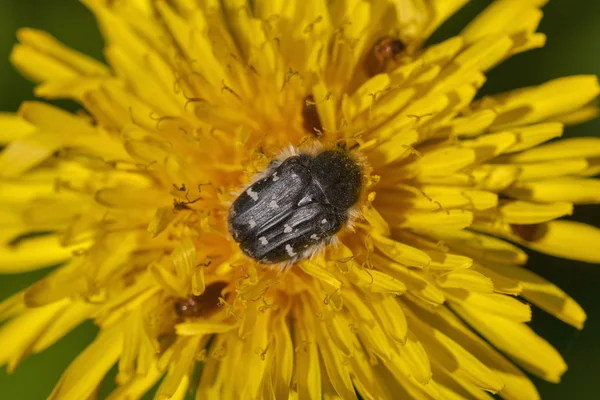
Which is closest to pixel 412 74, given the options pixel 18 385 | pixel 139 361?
pixel 139 361

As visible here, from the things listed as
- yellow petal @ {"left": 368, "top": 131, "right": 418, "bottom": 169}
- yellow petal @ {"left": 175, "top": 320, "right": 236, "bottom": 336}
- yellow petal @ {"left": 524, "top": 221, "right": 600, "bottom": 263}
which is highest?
yellow petal @ {"left": 368, "top": 131, "right": 418, "bottom": 169}

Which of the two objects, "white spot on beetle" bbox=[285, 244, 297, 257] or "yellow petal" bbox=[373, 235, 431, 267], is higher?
"white spot on beetle" bbox=[285, 244, 297, 257]

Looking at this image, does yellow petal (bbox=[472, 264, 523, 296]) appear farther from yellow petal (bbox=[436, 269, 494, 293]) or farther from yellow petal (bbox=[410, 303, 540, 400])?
yellow petal (bbox=[410, 303, 540, 400])

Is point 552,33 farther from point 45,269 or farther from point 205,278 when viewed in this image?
point 45,269

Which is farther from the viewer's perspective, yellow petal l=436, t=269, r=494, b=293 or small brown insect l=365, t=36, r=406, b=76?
small brown insect l=365, t=36, r=406, b=76

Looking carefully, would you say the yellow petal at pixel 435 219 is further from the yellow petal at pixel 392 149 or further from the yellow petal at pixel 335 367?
the yellow petal at pixel 335 367

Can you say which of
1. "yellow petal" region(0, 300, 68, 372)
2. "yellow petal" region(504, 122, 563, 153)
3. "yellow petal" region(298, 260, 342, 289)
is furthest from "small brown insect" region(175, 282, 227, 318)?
"yellow petal" region(504, 122, 563, 153)

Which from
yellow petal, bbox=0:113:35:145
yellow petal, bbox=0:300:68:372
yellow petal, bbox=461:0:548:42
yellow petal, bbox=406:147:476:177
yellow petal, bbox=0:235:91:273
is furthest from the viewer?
yellow petal, bbox=0:113:35:145

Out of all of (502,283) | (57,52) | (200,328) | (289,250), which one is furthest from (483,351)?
(57,52)
